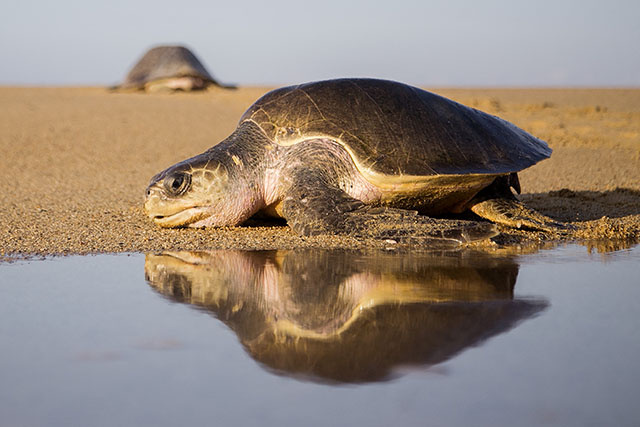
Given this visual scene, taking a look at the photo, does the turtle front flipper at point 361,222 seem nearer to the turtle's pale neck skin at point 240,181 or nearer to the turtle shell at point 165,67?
the turtle's pale neck skin at point 240,181

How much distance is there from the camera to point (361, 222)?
4434 mm

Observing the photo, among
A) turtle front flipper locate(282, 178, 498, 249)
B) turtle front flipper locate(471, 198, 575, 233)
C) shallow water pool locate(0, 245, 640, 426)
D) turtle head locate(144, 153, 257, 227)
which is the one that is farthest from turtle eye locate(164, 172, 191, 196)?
turtle front flipper locate(471, 198, 575, 233)

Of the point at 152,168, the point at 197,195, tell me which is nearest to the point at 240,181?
the point at 197,195

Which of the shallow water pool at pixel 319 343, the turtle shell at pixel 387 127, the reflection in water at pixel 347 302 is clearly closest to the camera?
the shallow water pool at pixel 319 343

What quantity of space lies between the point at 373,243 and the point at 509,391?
2413 mm

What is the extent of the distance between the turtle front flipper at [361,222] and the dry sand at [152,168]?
0.35 ft

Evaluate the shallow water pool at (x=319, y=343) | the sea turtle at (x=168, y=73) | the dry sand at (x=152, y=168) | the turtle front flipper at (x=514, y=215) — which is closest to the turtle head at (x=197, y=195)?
the dry sand at (x=152, y=168)

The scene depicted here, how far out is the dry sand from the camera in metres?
4.52

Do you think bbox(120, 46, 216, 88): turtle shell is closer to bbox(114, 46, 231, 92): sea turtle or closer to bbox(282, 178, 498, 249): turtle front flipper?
bbox(114, 46, 231, 92): sea turtle

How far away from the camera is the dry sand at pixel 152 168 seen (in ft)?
14.8

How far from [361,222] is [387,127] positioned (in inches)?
38.1

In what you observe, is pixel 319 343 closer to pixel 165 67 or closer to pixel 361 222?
pixel 361 222

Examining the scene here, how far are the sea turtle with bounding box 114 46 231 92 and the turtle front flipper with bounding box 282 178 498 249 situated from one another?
16.4 m

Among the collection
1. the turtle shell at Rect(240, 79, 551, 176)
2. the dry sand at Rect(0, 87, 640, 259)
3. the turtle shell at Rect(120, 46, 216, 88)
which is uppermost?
the turtle shell at Rect(120, 46, 216, 88)
